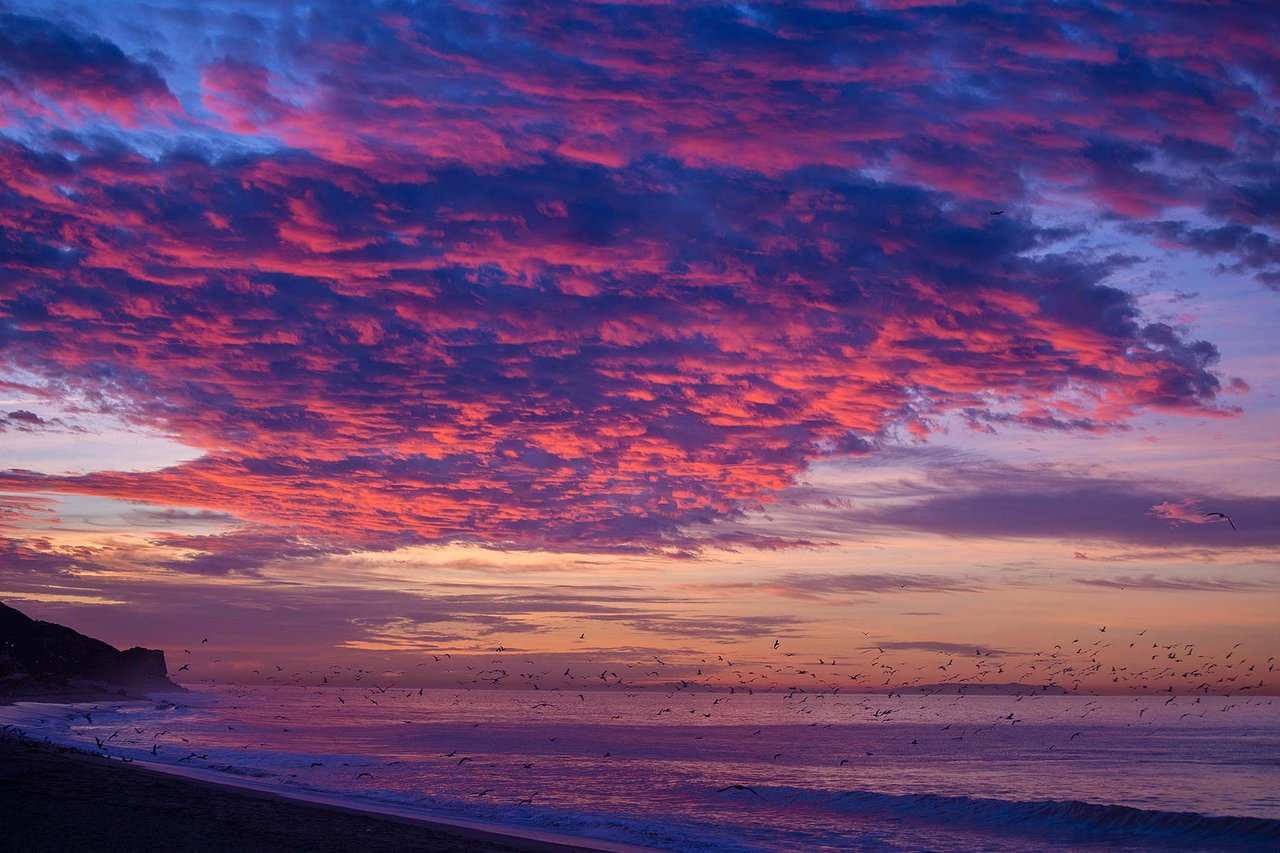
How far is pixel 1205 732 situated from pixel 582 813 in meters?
99.9

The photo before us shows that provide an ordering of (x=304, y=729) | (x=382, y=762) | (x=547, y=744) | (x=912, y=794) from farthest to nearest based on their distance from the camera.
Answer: (x=304, y=729), (x=547, y=744), (x=382, y=762), (x=912, y=794)

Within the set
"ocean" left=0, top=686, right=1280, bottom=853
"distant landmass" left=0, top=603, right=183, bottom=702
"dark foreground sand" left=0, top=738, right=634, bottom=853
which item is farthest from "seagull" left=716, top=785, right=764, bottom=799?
"distant landmass" left=0, top=603, right=183, bottom=702

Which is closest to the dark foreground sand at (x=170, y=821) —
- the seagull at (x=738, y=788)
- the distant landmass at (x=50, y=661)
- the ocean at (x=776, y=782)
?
the ocean at (x=776, y=782)

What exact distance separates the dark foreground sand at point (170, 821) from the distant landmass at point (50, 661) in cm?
10703

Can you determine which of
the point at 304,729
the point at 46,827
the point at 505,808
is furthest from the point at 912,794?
the point at 304,729

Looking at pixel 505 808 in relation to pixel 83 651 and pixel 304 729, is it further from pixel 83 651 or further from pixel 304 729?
pixel 83 651

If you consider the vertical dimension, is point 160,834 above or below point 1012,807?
above

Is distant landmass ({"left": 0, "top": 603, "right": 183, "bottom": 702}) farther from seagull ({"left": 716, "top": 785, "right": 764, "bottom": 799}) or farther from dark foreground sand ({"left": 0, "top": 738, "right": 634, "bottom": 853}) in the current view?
dark foreground sand ({"left": 0, "top": 738, "right": 634, "bottom": 853})

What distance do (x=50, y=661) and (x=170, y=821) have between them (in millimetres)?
164373

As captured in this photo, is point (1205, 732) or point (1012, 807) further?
point (1205, 732)

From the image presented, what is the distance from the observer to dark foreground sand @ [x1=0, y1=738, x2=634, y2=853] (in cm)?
2089

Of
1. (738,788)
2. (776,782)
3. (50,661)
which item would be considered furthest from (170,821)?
(50,661)

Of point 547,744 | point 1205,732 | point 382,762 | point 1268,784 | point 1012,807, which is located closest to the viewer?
point 1012,807

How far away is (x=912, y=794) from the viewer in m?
46.6
